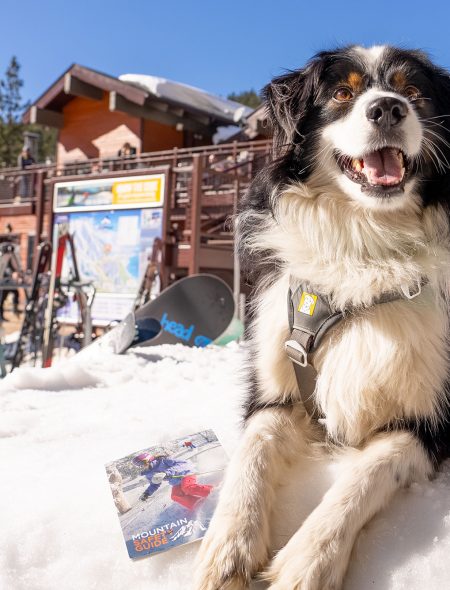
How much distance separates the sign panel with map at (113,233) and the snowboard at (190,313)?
493cm

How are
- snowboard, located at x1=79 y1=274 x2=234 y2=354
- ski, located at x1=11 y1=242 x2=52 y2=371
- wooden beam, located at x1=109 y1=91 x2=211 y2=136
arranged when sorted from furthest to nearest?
wooden beam, located at x1=109 y1=91 x2=211 y2=136 < ski, located at x1=11 y1=242 x2=52 y2=371 < snowboard, located at x1=79 y1=274 x2=234 y2=354

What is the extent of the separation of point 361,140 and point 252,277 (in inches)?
28.8

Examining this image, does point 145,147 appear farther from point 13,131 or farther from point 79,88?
point 13,131

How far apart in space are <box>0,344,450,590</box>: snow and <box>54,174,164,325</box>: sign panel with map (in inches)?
305

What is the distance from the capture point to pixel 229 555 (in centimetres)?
130

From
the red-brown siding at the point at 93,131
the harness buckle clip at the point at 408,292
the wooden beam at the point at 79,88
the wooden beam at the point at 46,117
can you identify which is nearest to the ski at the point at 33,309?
the harness buckle clip at the point at 408,292

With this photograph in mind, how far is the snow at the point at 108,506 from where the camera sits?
1343mm

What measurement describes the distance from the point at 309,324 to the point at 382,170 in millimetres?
673

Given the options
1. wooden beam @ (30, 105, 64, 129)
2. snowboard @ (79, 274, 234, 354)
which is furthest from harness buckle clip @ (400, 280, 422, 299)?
wooden beam @ (30, 105, 64, 129)

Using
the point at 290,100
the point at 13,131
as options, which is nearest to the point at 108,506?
the point at 290,100

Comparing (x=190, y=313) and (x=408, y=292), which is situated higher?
(x=408, y=292)

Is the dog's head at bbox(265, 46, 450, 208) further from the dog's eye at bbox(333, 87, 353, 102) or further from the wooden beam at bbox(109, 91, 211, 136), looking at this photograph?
the wooden beam at bbox(109, 91, 211, 136)

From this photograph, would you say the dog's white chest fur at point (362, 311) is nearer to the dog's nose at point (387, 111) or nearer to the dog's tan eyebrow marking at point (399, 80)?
the dog's nose at point (387, 111)

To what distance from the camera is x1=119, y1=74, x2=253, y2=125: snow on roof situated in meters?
15.4
